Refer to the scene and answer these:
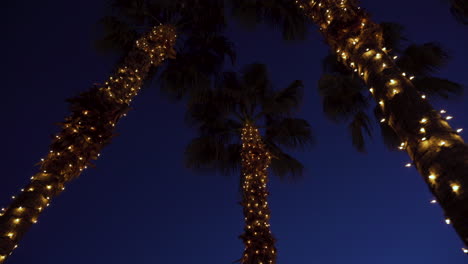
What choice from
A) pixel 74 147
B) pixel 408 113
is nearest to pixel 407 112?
pixel 408 113

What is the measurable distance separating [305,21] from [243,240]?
219 inches

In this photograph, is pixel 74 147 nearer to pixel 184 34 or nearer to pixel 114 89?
pixel 114 89

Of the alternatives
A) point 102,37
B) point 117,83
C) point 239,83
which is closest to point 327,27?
point 117,83

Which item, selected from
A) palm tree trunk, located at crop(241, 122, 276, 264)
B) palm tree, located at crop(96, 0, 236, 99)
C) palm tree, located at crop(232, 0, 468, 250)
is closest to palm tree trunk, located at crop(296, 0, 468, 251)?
palm tree, located at crop(232, 0, 468, 250)

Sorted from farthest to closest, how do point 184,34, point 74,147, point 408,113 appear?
point 184,34, point 74,147, point 408,113

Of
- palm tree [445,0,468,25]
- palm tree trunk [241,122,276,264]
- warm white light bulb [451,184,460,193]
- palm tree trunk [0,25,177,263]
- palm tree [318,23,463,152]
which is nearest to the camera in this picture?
warm white light bulb [451,184,460,193]

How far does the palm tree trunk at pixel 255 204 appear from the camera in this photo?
19.2 ft

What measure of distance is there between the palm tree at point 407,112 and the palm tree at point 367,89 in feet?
12.0

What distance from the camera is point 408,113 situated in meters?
2.62

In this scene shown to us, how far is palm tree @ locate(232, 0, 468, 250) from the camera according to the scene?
2051 mm

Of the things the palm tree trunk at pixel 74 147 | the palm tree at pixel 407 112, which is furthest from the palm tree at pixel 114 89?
the palm tree at pixel 407 112

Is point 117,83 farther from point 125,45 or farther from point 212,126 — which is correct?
point 212,126

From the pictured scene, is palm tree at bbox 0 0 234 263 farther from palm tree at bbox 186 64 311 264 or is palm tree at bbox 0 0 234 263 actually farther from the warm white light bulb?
the warm white light bulb

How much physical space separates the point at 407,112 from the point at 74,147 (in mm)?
3867
